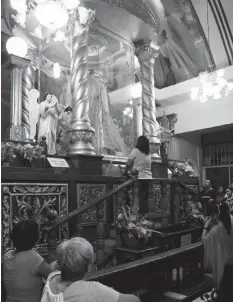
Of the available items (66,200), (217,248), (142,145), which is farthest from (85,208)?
(142,145)

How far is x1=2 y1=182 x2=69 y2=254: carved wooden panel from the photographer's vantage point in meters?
4.58

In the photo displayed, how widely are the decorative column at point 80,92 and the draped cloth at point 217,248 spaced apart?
10.5 ft

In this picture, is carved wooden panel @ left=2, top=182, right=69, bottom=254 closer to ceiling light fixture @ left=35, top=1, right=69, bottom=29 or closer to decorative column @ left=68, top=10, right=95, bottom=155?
decorative column @ left=68, top=10, right=95, bottom=155

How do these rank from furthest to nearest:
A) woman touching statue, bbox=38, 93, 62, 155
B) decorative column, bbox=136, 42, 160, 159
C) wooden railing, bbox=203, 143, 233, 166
A: wooden railing, bbox=203, 143, 233, 166 → decorative column, bbox=136, 42, 160, 159 → woman touching statue, bbox=38, 93, 62, 155

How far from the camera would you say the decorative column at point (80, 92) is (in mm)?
6398

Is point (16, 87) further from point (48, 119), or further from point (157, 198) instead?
point (157, 198)

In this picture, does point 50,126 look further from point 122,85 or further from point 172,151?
point 172,151

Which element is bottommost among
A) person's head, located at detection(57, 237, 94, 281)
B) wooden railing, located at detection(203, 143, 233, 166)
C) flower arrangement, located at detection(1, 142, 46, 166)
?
person's head, located at detection(57, 237, 94, 281)

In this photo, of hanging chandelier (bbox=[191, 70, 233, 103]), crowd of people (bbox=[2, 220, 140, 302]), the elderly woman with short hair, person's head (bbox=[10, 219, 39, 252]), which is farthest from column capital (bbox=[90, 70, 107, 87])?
the elderly woman with short hair

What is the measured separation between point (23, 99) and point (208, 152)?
28.7 feet

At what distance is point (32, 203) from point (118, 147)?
15.4ft

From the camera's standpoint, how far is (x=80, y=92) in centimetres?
656

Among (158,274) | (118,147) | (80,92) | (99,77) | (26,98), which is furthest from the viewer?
(99,77)

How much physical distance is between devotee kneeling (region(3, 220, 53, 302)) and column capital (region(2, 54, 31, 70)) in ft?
20.0
